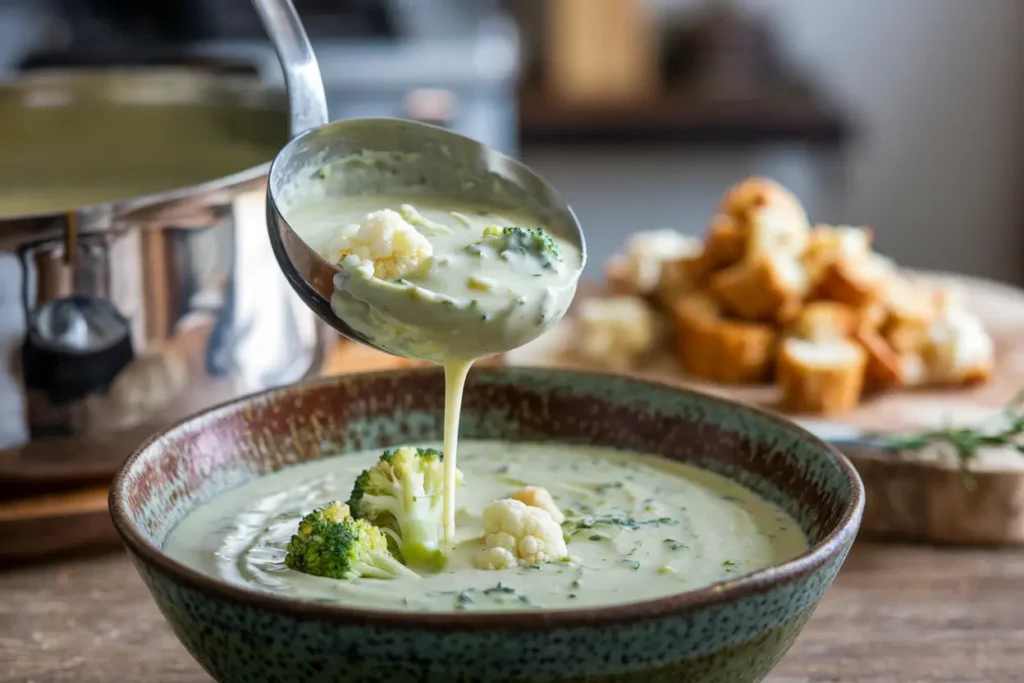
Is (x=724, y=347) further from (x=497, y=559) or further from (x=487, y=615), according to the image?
(x=487, y=615)

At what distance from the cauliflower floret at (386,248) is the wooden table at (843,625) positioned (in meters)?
0.58

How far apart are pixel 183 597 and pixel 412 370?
2.46 ft

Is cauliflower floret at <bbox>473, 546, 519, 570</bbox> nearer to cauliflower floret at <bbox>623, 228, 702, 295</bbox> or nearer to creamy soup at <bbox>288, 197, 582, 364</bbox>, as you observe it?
creamy soup at <bbox>288, 197, 582, 364</bbox>

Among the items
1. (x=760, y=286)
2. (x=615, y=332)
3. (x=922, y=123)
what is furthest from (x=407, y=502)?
(x=922, y=123)

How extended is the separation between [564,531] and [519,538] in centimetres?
14

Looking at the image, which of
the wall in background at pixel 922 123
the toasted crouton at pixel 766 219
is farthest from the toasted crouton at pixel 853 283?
the wall in background at pixel 922 123

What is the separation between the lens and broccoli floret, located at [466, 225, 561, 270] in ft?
5.36

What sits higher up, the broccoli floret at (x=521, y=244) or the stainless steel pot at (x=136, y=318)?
the broccoli floret at (x=521, y=244)

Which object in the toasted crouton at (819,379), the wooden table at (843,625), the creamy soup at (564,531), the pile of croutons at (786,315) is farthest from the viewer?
the pile of croutons at (786,315)

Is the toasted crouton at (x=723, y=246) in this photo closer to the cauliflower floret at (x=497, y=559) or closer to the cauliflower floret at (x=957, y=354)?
the cauliflower floret at (x=957, y=354)

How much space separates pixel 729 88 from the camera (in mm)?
5637

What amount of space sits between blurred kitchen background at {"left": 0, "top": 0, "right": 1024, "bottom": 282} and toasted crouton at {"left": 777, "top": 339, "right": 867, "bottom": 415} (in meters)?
2.34

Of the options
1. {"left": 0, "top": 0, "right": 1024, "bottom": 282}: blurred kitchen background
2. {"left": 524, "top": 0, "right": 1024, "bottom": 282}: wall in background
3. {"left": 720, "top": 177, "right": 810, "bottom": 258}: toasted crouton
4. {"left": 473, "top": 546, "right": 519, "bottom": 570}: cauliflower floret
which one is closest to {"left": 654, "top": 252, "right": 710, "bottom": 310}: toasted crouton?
{"left": 720, "top": 177, "right": 810, "bottom": 258}: toasted crouton

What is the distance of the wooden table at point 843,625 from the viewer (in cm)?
168
